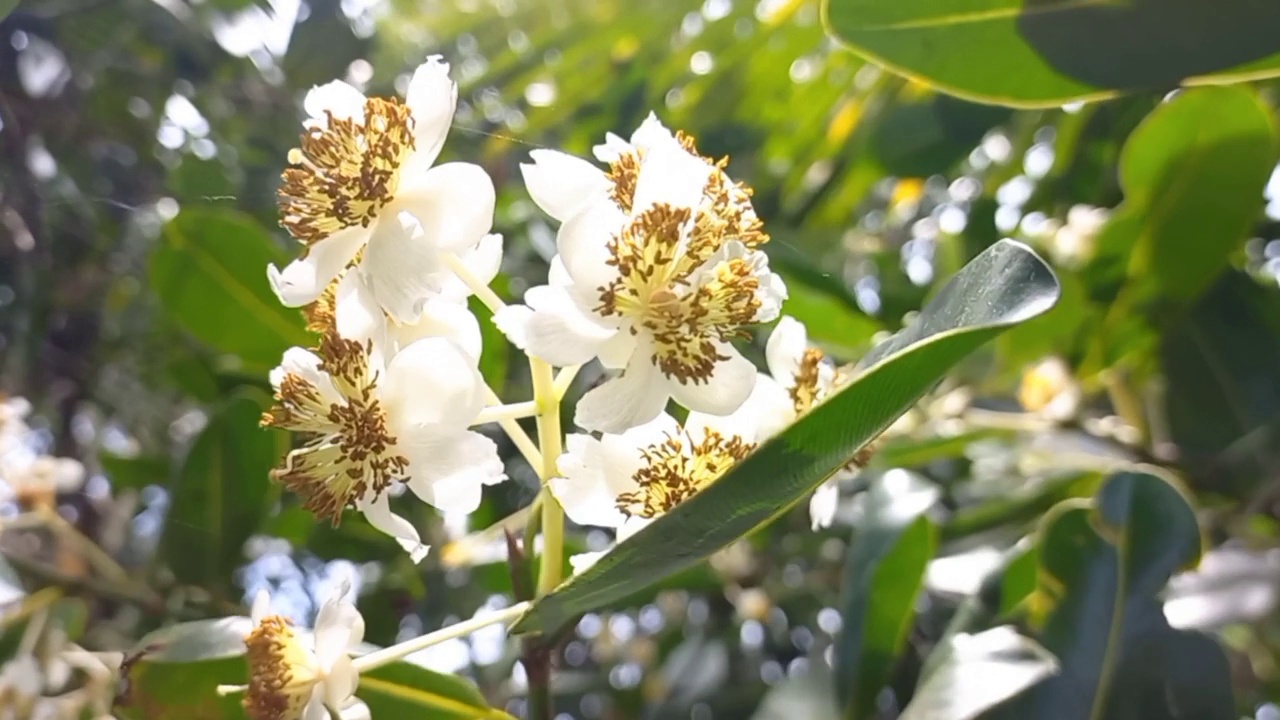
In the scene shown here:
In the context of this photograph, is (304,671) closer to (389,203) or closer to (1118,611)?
(389,203)

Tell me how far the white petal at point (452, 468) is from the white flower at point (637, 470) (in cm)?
3

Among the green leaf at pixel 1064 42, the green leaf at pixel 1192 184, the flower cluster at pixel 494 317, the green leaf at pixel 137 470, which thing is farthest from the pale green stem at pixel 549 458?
the green leaf at pixel 137 470

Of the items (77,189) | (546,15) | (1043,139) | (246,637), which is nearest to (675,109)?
(546,15)

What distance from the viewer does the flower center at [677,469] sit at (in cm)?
42

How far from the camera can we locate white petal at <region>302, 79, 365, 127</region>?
455 millimetres

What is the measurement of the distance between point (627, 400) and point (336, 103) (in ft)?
0.62

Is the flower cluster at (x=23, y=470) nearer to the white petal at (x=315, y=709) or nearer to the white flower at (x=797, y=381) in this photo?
the white petal at (x=315, y=709)

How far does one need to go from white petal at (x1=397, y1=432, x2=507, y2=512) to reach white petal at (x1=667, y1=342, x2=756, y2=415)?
83 mm

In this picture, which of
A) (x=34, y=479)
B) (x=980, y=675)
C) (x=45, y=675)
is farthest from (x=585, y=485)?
(x=34, y=479)

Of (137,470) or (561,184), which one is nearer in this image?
(561,184)

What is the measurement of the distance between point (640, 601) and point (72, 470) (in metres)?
0.56

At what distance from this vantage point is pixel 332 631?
1.42ft

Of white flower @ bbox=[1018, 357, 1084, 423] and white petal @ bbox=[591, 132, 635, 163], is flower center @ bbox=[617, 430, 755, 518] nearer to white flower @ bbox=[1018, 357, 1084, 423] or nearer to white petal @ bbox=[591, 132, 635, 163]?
white petal @ bbox=[591, 132, 635, 163]

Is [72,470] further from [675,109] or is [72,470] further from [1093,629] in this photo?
[1093,629]
